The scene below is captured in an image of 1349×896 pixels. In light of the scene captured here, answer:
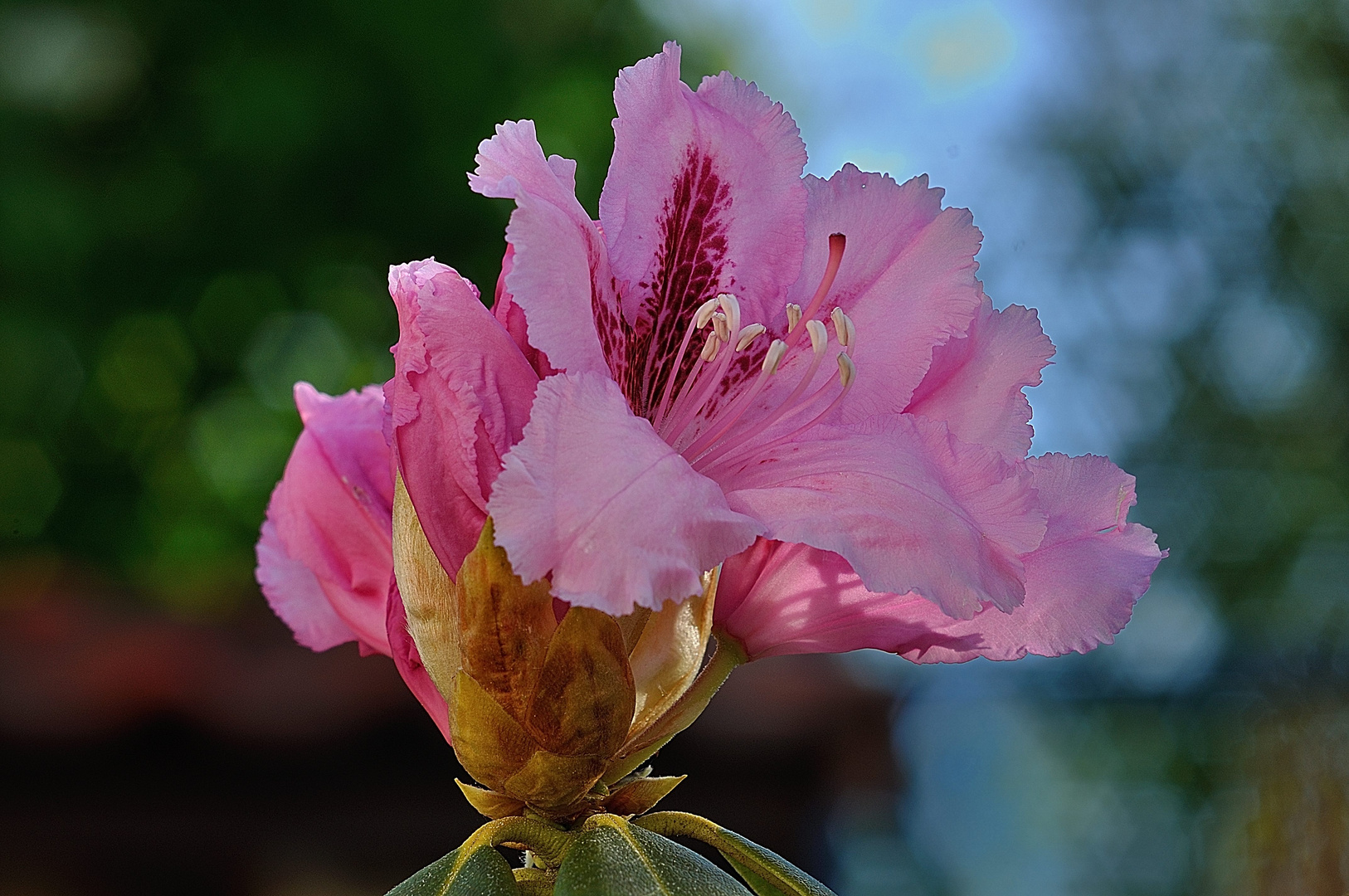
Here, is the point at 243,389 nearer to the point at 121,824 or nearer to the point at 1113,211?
the point at 121,824

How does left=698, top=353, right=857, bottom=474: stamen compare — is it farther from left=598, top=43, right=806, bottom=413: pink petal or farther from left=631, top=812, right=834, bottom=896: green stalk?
left=631, top=812, right=834, bottom=896: green stalk

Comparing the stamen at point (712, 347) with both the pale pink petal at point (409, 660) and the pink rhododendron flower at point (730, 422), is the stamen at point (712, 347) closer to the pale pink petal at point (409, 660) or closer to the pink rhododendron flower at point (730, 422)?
the pink rhododendron flower at point (730, 422)

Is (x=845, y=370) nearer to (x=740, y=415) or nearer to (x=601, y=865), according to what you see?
(x=740, y=415)

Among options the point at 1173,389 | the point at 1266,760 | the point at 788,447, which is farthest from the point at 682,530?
the point at 1173,389

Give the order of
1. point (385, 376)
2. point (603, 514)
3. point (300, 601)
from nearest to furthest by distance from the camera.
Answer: point (603, 514)
point (300, 601)
point (385, 376)

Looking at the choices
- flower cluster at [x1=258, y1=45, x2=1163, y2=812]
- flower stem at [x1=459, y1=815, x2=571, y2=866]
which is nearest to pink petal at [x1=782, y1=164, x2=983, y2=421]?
flower cluster at [x1=258, y1=45, x2=1163, y2=812]


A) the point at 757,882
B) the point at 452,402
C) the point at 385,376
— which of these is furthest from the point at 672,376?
the point at 385,376
